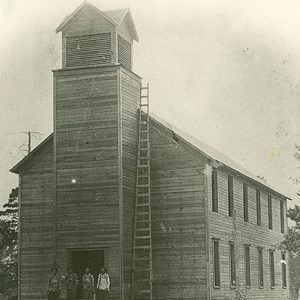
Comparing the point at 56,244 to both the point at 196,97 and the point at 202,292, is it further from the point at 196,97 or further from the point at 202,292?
the point at 196,97

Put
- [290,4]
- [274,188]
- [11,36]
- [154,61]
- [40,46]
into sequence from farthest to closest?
[274,188]
[154,61]
[40,46]
[11,36]
[290,4]

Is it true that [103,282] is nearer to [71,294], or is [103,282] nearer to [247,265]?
[71,294]

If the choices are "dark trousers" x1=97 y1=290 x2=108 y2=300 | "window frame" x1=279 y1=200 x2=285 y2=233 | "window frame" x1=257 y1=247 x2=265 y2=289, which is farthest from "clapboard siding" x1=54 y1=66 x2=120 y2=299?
"window frame" x1=279 y1=200 x2=285 y2=233

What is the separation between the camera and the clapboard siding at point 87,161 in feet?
100

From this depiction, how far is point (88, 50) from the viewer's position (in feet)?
105

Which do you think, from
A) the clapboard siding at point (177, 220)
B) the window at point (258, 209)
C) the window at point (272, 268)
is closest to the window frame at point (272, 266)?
the window at point (272, 268)

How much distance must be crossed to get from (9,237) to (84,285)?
59.4 feet

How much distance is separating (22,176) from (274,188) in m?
17.5

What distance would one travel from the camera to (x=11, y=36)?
26.5m

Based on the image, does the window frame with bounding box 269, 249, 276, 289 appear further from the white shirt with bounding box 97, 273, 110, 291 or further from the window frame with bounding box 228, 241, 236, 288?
the white shirt with bounding box 97, 273, 110, 291

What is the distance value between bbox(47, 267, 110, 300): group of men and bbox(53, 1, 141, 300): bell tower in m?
0.90

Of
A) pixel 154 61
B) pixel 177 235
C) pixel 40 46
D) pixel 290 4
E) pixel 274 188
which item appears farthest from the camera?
pixel 274 188

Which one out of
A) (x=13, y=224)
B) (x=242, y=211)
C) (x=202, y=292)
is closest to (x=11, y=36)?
(x=202, y=292)

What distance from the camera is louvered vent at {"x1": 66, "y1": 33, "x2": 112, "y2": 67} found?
104ft
